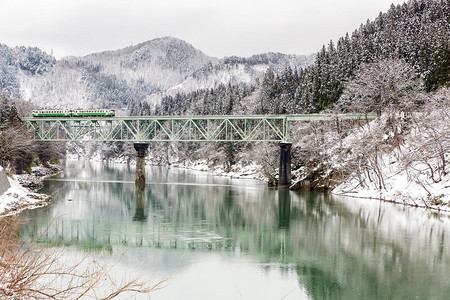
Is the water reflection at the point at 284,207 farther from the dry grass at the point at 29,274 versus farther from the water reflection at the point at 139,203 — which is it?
the dry grass at the point at 29,274

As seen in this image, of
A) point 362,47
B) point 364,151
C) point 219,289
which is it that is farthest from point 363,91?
point 219,289

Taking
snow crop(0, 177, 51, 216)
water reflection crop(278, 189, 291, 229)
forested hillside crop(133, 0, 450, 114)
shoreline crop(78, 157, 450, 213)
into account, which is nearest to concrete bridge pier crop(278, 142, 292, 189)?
shoreline crop(78, 157, 450, 213)

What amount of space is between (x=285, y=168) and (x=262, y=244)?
1492 inches

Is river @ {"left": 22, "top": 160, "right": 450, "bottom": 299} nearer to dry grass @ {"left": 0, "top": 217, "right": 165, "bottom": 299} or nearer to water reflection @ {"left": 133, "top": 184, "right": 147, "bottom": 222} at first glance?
water reflection @ {"left": 133, "top": 184, "right": 147, "bottom": 222}

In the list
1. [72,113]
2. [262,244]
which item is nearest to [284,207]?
[262,244]

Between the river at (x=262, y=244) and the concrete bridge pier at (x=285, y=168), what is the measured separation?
1565 cm

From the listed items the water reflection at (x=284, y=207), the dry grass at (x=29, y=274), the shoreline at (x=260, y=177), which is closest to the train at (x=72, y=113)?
the shoreline at (x=260, y=177)

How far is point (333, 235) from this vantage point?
2841 centimetres

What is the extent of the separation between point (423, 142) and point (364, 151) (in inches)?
345

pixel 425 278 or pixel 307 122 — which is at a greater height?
pixel 307 122

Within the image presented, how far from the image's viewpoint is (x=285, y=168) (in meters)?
63.3

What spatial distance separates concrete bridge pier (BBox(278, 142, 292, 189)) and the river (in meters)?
15.6

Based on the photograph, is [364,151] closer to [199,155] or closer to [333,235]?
[333,235]

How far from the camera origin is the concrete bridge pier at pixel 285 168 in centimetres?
6247
